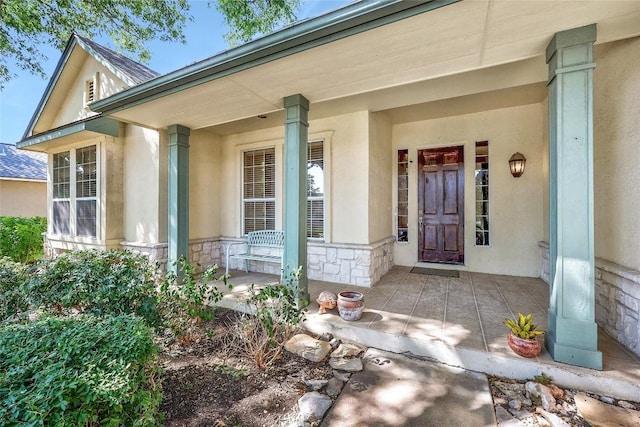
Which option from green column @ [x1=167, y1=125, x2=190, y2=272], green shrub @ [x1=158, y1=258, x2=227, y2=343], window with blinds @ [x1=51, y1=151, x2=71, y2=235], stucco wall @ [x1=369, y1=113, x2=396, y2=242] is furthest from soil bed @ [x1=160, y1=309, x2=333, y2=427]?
window with blinds @ [x1=51, y1=151, x2=71, y2=235]

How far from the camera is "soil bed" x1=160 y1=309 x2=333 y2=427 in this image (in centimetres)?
185

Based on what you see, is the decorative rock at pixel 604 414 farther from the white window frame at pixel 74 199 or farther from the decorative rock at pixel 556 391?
the white window frame at pixel 74 199

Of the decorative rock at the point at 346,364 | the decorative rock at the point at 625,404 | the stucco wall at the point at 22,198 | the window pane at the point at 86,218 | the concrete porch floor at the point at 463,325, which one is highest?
the stucco wall at the point at 22,198

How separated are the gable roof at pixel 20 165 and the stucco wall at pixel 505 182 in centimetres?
1434

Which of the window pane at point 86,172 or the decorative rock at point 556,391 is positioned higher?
the window pane at point 86,172

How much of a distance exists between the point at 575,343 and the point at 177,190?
5.09 meters

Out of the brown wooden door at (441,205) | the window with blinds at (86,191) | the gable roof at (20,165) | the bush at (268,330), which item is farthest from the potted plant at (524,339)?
the gable roof at (20,165)

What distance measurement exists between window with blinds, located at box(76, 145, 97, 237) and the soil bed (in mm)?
4264

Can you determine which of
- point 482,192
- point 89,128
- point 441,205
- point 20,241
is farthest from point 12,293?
point 482,192

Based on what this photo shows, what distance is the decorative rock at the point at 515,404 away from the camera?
6.23 ft

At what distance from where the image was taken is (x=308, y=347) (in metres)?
2.66

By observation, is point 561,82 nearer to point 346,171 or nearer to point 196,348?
point 346,171

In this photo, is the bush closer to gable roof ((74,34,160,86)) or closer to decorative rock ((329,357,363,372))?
decorative rock ((329,357,363,372))

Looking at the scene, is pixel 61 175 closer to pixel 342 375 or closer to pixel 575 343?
pixel 342 375
